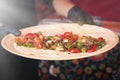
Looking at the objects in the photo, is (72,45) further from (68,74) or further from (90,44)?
(68,74)

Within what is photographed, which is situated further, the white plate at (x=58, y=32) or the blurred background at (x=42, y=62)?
the blurred background at (x=42, y=62)

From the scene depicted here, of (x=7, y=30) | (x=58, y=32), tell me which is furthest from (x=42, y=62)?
(x=7, y=30)

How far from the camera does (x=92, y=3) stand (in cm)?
216

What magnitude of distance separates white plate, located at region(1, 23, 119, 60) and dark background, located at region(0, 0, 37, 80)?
78 millimetres

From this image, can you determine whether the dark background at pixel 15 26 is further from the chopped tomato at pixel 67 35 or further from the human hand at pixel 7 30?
the chopped tomato at pixel 67 35

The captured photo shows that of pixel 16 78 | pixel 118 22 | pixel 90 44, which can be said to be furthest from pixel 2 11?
pixel 118 22

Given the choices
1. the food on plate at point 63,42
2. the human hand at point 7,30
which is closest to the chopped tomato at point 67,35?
the food on plate at point 63,42

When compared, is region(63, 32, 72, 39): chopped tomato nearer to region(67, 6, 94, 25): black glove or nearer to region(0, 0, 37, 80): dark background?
region(67, 6, 94, 25): black glove

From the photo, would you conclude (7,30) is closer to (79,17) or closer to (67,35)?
(67,35)

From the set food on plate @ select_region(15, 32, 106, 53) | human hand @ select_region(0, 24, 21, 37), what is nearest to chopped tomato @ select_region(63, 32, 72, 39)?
food on plate @ select_region(15, 32, 106, 53)

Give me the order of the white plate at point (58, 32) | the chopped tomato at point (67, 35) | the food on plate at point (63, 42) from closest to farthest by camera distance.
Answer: the white plate at point (58, 32) → the food on plate at point (63, 42) → the chopped tomato at point (67, 35)

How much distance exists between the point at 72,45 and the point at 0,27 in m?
0.39

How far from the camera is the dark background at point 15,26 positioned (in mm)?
1331

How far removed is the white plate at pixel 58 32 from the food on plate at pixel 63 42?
40mm
